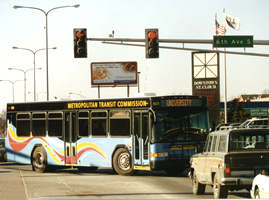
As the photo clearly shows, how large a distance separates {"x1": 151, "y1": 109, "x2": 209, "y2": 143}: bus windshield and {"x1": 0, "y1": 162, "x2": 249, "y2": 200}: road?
55.5 inches

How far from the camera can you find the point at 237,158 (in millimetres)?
13992

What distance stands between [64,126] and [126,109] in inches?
139

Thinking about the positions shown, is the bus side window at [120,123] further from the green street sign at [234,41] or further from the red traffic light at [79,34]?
the green street sign at [234,41]

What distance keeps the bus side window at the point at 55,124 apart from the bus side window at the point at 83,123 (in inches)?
42.5

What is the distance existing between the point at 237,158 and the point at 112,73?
236 ft

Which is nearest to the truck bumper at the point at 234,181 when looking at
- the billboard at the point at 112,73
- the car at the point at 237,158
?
the car at the point at 237,158

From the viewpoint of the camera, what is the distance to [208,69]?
363ft

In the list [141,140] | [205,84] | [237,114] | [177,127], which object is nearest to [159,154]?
[141,140]

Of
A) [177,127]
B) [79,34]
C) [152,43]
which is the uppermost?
[79,34]

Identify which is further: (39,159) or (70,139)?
(39,159)

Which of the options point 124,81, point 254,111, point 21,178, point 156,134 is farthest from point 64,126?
point 254,111

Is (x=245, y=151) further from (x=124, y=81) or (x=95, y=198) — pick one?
(x=124, y=81)

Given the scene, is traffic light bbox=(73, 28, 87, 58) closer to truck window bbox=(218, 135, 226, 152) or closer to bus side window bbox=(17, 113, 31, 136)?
bus side window bbox=(17, 113, 31, 136)

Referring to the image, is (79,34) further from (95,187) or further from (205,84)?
(205,84)
